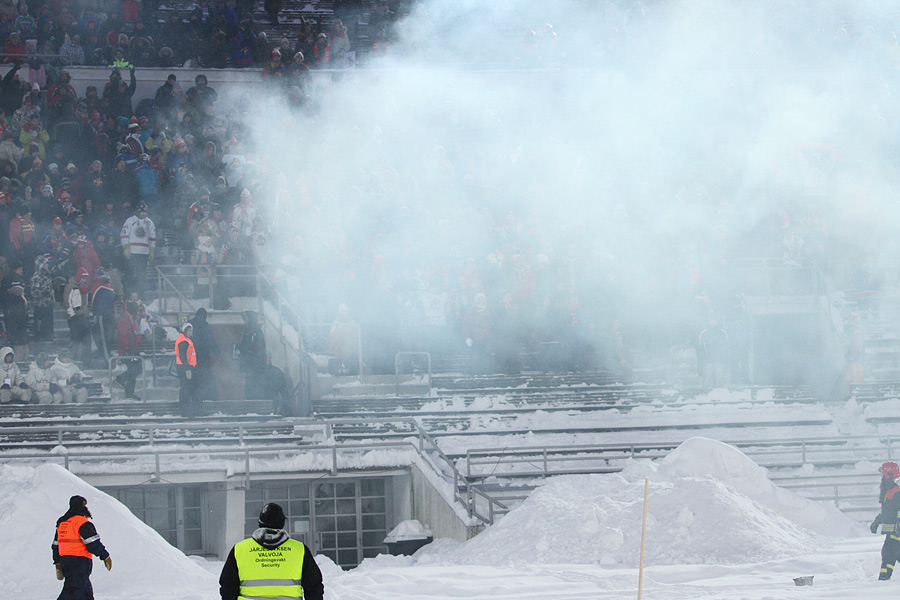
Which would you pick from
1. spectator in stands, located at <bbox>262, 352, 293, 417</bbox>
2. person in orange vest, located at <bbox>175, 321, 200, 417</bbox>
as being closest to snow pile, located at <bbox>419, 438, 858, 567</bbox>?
spectator in stands, located at <bbox>262, 352, 293, 417</bbox>

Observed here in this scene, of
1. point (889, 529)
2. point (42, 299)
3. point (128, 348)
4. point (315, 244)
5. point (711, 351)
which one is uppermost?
point (315, 244)

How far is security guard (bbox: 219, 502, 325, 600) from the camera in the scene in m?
4.46

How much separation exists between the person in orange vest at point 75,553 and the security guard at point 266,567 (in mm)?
3013

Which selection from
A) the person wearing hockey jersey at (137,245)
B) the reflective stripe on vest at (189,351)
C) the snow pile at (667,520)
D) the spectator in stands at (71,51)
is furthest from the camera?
the spectator in stands at (71,51)

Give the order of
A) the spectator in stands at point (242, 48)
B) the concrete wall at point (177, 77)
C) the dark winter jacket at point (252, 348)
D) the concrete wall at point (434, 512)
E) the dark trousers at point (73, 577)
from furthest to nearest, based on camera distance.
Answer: the spectator in stands at point (242, 48) < the concrete wall at point (177, 77) < the dark winter jacket at point (252, 348) < the concrete wall at point (434, 512) < the dark trousers at point (73, 577)

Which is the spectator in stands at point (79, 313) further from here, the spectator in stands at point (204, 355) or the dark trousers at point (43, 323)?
the spectator in stands at point (204, 355)

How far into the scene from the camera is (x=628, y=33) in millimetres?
23156

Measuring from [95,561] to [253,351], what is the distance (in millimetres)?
5090

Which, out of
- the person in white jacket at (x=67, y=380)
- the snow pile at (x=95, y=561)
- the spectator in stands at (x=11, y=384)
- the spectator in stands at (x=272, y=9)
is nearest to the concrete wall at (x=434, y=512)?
the snow pile at (x=95, y=561)

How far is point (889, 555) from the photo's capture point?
781 centimetres

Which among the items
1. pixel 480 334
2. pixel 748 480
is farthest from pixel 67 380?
pixel 748 480

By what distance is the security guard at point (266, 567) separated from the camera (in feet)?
14.6

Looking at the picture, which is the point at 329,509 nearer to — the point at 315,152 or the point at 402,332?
the point at 402,332

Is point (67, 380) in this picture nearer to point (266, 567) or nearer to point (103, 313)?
point (103, 313)
